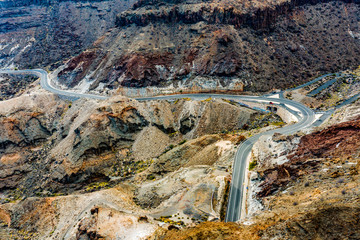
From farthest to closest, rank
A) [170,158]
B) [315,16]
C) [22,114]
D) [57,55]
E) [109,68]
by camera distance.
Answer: [57,55]
[315,16]
[109,68]
[22,114]
[170,158]

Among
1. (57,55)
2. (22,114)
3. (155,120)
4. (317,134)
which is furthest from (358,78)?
(57,55)

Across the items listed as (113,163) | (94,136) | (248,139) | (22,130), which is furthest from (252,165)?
(22,130)

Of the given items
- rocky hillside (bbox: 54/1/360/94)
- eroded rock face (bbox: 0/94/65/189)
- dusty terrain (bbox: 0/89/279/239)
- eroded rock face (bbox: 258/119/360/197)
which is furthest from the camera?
rocky hillside (bbox: 54/1/360/94)

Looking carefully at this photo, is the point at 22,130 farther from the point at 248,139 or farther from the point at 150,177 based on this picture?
the point at 248,139

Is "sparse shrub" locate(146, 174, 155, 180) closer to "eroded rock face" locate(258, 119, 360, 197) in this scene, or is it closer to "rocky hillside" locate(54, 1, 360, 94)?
"eroded rock face" locate(258, 119, 360, 197)

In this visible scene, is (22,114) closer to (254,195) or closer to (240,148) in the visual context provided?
(240,148)

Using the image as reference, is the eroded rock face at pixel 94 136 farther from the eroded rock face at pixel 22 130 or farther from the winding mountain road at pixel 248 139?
the winding mountain road at pixel 248 139

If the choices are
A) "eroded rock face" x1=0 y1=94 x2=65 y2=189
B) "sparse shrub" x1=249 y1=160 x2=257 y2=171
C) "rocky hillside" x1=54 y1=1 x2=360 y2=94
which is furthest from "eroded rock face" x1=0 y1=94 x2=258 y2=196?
"rocky hillside" x1=54 y1=1 x2=360 y2=94
